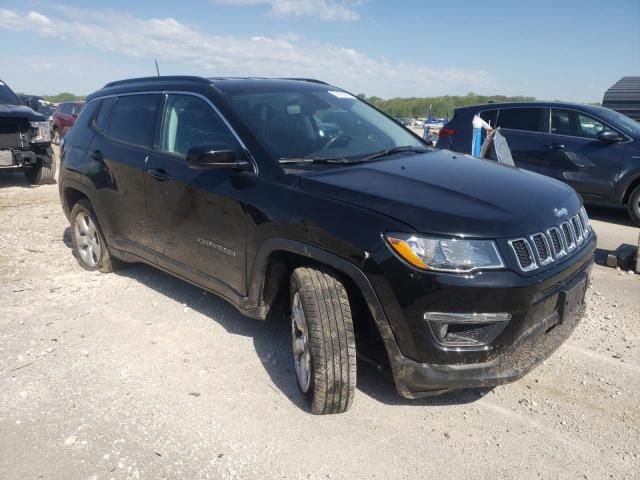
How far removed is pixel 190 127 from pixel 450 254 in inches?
84.9

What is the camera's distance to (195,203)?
3.51 metres

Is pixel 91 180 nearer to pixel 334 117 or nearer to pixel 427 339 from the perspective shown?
pixel 334 117

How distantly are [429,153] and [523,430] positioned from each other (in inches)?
73.4

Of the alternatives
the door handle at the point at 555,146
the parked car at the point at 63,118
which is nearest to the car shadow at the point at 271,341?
the door handle at the point at 555,146

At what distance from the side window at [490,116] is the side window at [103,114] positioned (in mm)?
5873

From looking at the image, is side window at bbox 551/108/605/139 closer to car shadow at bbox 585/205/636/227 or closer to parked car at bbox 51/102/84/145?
car shadow at bbox 585/205/636/227

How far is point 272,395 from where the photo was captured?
312 centimetres

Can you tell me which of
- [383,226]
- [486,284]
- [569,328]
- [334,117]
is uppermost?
[334,117]

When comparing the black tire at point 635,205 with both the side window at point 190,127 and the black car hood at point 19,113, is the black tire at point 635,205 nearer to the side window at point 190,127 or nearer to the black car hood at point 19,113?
the side window at point 190,127

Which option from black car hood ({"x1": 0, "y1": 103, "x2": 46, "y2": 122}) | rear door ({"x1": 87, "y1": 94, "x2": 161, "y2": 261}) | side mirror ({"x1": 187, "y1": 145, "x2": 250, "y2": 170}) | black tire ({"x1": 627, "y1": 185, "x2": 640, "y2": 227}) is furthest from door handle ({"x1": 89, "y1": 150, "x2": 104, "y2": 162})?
black tire ({"x1": 627, "y1": 185, "x2": 640, "y2": 227})

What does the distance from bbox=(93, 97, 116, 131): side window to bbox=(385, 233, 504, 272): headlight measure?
334cm

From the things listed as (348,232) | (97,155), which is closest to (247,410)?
(348,232)

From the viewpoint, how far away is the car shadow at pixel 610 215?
753 centimetres

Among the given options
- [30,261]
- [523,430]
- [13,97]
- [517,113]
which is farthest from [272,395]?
[13,97]
